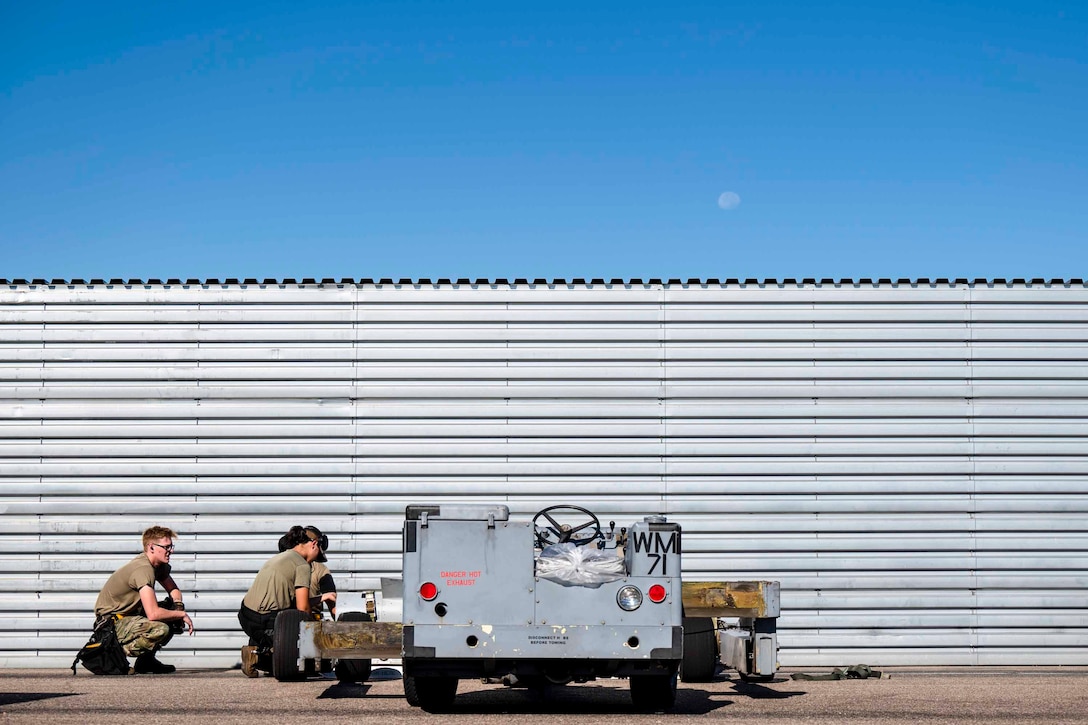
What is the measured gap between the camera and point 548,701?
33.7 ft

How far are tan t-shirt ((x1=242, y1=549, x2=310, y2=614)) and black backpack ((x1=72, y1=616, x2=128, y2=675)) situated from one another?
1.45 m

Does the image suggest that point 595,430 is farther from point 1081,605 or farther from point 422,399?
point 1081,605

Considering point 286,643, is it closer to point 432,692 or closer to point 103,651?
point 103,651

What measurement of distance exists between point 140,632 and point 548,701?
16.4 ft

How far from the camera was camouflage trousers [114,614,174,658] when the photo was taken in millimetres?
12938

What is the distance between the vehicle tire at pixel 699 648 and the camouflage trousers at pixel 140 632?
212 inches

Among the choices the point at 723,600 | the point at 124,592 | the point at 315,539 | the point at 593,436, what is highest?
the point at 593,436

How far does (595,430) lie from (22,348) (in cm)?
709

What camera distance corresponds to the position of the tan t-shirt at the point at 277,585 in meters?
12.9

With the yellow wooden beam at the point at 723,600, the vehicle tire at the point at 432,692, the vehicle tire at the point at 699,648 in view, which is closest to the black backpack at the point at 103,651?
the vehicle tire at the point at 432,692

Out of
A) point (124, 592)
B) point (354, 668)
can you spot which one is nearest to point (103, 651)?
point (124, 592)

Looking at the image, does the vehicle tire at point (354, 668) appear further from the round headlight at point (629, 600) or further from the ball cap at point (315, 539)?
the round headlight at point (629, 600)

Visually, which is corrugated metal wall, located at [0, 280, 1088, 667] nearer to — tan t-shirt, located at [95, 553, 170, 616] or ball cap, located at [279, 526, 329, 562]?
ball cap, located at [279, 526, 329, 562]

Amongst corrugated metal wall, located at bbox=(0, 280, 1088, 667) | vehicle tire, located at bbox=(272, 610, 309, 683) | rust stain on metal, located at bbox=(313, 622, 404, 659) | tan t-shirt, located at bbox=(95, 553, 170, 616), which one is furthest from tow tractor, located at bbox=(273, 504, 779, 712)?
corrugated metal wall, located at bbox=(0, 280, 1088, 667)
